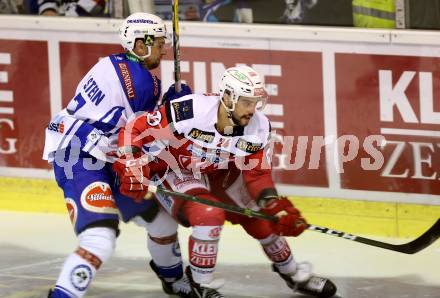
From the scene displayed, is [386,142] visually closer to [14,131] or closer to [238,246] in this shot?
[238,246]

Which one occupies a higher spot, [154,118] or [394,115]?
[154,118]

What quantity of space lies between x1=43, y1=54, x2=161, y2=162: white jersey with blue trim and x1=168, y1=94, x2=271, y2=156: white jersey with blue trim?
0.26 m

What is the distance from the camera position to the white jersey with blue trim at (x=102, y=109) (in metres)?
6.51

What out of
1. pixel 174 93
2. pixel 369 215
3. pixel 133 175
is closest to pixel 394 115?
pixel 369 215

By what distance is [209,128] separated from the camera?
6.35 metres

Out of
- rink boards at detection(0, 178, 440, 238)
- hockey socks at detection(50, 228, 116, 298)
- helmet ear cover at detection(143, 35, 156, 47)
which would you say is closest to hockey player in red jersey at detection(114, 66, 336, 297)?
hockey socks at detection(50, 228, 116, 298)

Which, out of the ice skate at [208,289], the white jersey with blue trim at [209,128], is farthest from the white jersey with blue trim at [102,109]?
the ice skate at [208,289]

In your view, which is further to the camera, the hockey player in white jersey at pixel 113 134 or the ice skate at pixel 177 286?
the ice skate at pixel 177 286

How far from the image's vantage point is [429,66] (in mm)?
7500

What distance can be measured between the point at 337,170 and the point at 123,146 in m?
1.81

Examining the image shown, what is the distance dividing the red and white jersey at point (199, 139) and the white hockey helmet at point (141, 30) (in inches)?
14.9

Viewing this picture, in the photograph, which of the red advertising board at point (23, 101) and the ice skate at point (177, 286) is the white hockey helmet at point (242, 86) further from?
the red advertising board at point (23, 101)

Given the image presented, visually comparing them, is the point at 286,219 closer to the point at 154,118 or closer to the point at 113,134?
the point at 154,118

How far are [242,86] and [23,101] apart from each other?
→ 8.43ft
